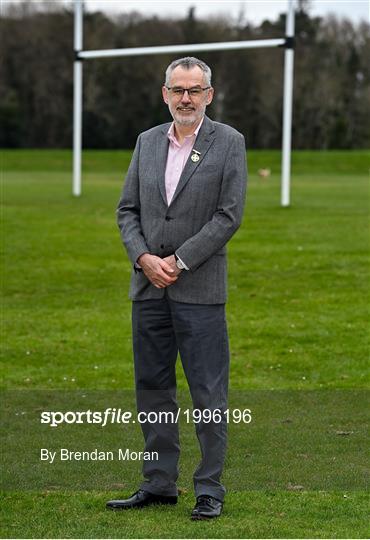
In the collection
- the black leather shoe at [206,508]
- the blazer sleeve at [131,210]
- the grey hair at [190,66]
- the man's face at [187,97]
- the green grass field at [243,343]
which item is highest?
the grey hair at [190,66]

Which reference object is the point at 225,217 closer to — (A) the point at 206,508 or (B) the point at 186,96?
(B) the point at 186,96

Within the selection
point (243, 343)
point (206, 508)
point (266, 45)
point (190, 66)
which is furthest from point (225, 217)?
point (266, 45)

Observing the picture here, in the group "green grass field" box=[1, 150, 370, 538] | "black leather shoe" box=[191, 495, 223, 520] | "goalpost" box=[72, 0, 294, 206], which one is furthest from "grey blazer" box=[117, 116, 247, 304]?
"goalpost" box=[72, 0, 294, 206]

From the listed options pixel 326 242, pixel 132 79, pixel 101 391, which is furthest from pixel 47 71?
pixel 101 391

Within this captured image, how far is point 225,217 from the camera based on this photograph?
15.8 feet

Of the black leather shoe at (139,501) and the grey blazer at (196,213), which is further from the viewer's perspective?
the black leather shoe at (139,501)

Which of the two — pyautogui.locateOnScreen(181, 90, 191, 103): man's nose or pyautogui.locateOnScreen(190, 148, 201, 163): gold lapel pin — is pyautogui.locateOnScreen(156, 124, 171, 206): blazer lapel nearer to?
pyautogui.locateOnScreen(190, 148, 201, 163): gold lapel pin

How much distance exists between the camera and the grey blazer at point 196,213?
4824 mm

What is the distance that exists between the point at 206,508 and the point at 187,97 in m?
1.72

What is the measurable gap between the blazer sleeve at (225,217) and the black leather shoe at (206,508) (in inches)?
38.6

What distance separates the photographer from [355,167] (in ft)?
149

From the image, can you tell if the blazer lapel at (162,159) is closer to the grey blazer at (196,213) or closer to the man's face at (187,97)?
the grey blazer at (196,213)

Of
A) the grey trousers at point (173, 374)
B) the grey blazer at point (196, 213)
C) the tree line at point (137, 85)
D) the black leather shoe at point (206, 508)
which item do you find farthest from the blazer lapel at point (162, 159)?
the tree line at point (137, 85)

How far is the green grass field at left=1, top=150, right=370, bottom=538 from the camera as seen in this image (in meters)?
5.00
